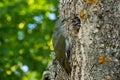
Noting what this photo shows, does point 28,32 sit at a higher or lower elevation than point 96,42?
higher

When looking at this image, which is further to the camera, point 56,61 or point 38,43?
point 38,43

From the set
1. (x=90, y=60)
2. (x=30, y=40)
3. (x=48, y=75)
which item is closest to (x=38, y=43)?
(x=30, y=40)

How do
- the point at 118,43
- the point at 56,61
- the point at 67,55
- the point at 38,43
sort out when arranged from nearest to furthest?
1. the point at 118,43
2. the point at 67,55
3. the point at 56,61
4. the point at 38,43

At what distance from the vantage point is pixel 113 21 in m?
2.96

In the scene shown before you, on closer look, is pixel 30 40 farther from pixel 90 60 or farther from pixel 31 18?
pixel 90 60

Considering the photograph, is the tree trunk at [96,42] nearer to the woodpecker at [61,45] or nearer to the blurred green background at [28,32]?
the woodpecker at [61,45]

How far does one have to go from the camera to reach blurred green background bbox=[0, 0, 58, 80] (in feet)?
31.8

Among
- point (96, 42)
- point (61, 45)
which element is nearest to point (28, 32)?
point (61, 45)

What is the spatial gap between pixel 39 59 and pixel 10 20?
1.02 m

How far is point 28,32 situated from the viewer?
10359 millimetres

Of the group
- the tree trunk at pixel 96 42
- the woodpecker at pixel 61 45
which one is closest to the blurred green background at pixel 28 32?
the woodpecker at pixel 61 45

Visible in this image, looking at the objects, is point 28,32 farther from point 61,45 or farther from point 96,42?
point 96,42

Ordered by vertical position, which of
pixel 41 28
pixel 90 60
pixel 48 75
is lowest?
pixel 90 60

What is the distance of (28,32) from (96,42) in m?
7.43
